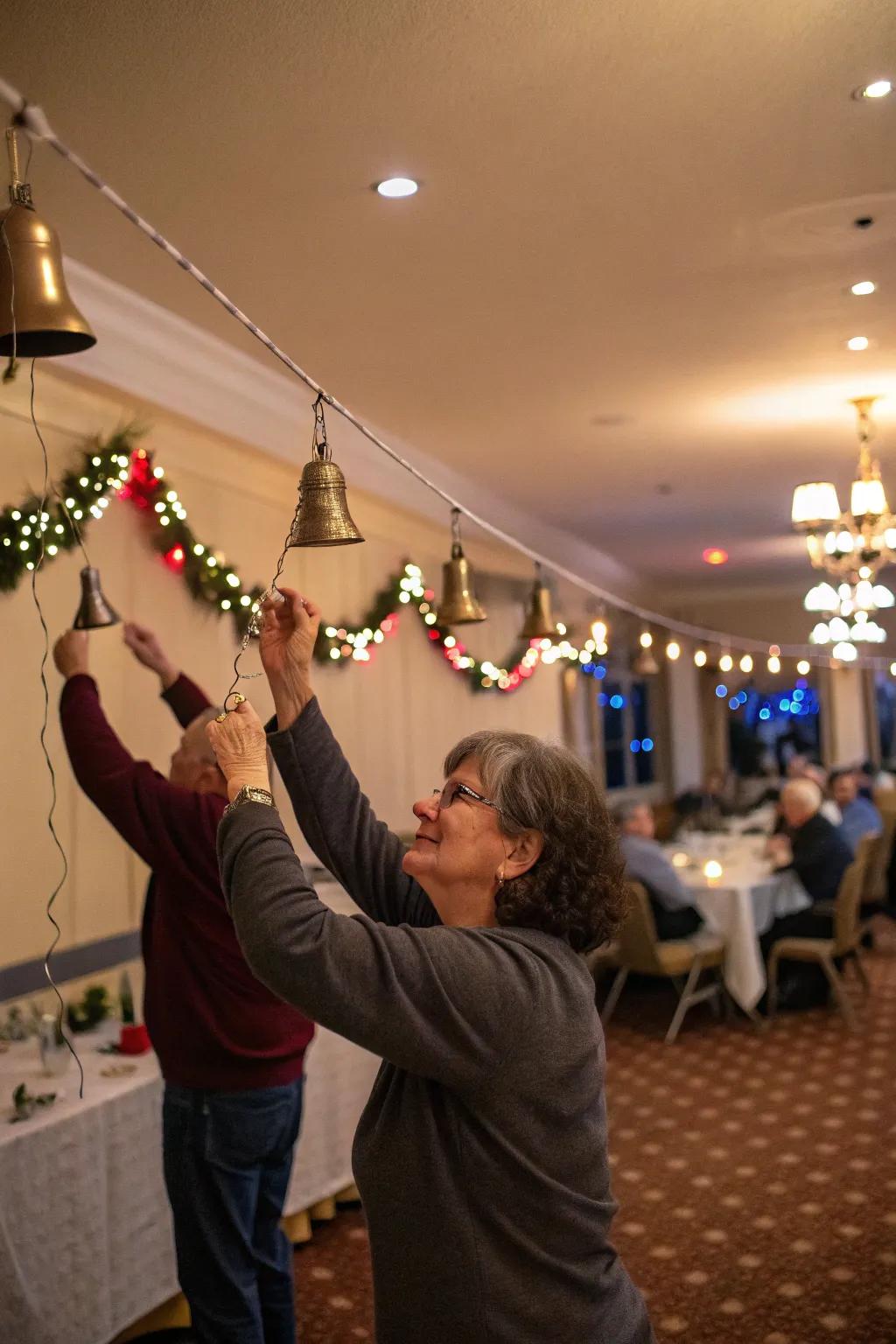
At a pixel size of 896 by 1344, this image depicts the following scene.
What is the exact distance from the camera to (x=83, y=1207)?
3133mm

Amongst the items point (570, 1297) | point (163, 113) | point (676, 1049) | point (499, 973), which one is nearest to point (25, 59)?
point (163, 113)

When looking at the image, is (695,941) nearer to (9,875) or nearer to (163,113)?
(9,875)

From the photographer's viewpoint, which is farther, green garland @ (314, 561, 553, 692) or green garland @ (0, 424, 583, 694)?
green garland @ (314, 561, 553, 692)

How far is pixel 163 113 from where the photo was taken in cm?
273

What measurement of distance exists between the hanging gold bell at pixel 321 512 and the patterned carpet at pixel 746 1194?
2.51 m

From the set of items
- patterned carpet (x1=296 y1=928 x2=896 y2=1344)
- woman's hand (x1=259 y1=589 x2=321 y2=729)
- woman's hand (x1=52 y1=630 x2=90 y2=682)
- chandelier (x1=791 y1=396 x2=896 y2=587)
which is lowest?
patterned carpet (x1=296 y1=928 x2=896 y2=1344)

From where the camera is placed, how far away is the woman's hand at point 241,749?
5.35ft

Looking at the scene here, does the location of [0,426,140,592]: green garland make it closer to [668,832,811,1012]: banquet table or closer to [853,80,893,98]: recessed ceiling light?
[853,80,893,98]: recessed ceiling light

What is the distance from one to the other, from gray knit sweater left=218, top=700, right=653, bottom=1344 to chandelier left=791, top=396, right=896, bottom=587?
188 inches

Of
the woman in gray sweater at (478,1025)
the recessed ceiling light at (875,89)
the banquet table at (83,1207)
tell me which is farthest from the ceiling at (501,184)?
the banquet table at (83,1207)

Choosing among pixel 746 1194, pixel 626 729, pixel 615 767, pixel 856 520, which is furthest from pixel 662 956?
pixel 626 729

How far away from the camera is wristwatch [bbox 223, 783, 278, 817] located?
1.58m

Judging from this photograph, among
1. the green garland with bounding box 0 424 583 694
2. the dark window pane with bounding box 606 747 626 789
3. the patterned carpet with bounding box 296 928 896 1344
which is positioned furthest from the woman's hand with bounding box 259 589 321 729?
the dark window pane with bounding box 606 747 626 789

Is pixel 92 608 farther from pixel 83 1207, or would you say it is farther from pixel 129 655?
pixel 83 1207
